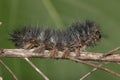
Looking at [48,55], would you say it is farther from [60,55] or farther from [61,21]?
[61,21]

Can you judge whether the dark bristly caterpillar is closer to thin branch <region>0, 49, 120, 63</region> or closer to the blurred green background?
thin branch <region>0, 49, 120, 63</region>

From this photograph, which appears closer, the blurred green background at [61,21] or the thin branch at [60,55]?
the thin branch at [60,55]

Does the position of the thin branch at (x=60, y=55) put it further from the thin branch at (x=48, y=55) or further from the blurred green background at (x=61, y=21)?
the blurred green background at (x=61, y=21)

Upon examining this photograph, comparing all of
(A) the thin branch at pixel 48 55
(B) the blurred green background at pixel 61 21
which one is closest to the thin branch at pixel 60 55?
(A) the thin branch at pixel 48 55

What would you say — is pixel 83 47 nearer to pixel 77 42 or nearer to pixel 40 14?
pixel 77 42

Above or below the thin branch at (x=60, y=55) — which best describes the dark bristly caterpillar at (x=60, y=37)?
above

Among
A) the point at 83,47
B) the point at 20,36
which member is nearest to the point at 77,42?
the point at 83,47

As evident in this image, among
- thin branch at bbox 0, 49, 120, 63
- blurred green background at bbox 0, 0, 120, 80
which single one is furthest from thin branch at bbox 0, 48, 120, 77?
blurred green background at bbox 0, 0, 120, 80
